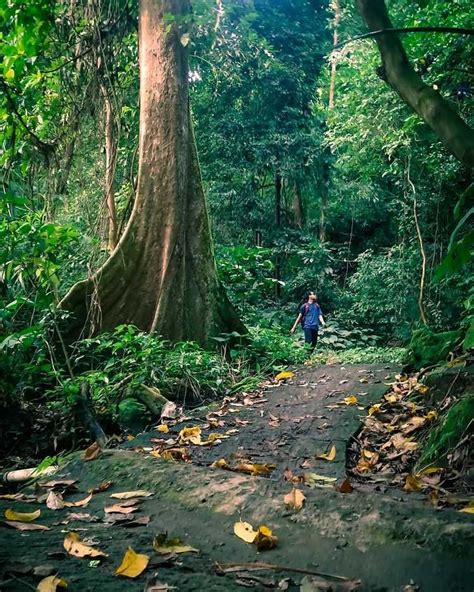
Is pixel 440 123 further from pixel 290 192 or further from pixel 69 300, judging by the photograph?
pixel 290 192

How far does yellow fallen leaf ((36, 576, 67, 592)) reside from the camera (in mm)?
1497

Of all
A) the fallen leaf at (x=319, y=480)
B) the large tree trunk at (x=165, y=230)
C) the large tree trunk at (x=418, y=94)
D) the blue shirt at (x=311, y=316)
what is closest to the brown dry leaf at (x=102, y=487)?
the fallen leaf at (x=319, y=480)

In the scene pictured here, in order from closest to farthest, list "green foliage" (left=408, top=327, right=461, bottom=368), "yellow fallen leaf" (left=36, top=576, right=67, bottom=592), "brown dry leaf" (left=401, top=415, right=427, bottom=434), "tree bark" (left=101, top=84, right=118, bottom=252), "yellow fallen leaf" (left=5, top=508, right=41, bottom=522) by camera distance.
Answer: "yellow fallen leaf" (left=36, top=576, right=67, bottom=592) < "yellow fallen leaf" (left=5, top=508, right=41, bottom=522) < "brown dry leaf" (left=401, top=415, right=427, bottom=434) < "green foliage" (left=408, top=327, right=461, bottom=368) < "tree bark" (left=101, top=84, right=118, bottom=252)

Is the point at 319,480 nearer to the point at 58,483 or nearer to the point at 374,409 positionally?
the point at 58,483

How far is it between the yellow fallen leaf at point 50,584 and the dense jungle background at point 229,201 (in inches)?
69.1

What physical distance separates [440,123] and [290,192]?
15244 mm

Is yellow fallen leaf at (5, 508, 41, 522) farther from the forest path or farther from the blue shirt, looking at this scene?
the blue shirt

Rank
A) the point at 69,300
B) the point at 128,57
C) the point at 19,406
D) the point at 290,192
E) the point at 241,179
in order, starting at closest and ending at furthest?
the point at 19,406, the point at 69,300, the point at 128,57, the point at 241,179, the point at 290,192

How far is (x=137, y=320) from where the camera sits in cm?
A: 757

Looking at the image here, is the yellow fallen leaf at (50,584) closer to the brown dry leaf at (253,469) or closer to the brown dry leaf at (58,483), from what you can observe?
the brown dry leaf at (58,483)

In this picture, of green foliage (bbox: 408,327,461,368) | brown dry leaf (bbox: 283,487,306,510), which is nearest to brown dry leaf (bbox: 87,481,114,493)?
brown dry leaf (bbox: 283,487,306,510)

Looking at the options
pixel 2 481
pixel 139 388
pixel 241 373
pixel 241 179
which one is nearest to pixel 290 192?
pixel 241 179

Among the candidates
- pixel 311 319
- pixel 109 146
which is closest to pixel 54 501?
pixel 109 146

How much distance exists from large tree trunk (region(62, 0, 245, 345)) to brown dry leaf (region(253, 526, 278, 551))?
547 centimetres
